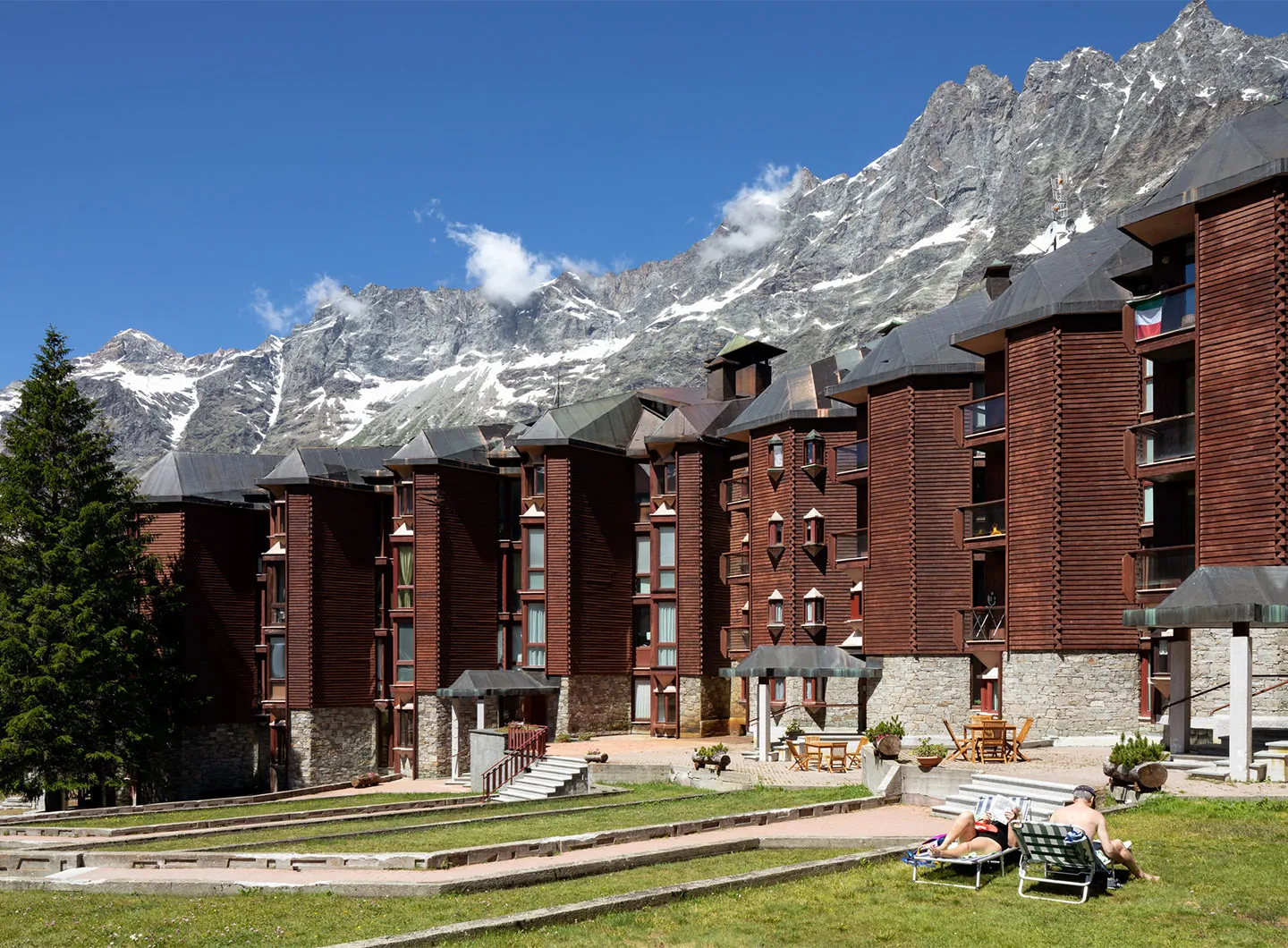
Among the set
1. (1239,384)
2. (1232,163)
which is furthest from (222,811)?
(1232,163)

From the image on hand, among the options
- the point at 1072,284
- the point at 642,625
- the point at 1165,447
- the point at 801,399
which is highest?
the point at 1072,284

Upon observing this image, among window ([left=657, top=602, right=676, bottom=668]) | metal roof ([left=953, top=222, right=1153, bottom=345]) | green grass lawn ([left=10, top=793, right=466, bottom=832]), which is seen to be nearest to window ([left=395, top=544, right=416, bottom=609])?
window ([left=657, top=602, right=676, bottom=668])

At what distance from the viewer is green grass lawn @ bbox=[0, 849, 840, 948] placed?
46.2 feet

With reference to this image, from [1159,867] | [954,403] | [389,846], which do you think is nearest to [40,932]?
[389,846]

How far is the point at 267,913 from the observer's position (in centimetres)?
1526

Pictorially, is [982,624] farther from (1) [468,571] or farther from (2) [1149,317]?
(1) [468,571]

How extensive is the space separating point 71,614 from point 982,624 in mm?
31491

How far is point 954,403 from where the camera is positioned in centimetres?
3962

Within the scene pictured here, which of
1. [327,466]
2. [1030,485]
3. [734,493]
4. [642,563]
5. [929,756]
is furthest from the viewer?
[642,563]

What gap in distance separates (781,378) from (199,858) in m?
33.5

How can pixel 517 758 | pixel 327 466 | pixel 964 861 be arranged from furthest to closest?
1. pixel 327 466
2. pixel 517 758
3. pixel 964 861

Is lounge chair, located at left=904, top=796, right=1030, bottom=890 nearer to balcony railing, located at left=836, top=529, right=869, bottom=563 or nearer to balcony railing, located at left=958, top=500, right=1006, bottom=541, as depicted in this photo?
balcony railing, located at left=958, top=500, right=1006, bottom=541

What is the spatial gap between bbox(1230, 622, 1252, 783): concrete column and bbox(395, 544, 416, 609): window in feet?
115

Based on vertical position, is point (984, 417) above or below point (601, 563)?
above
